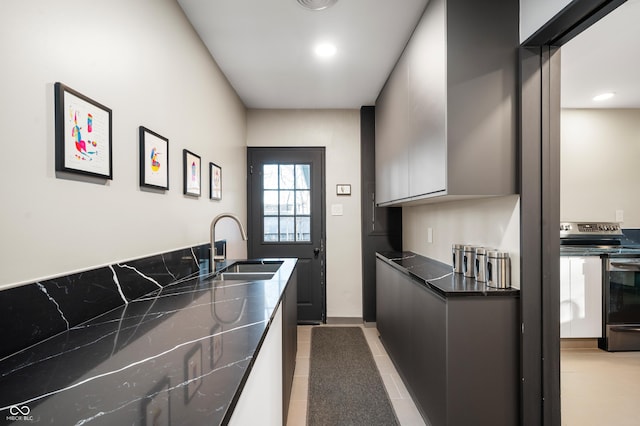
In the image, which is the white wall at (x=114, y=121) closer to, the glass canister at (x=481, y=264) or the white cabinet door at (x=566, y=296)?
the glass canister at (x=481, y=264)

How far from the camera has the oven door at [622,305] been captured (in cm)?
273

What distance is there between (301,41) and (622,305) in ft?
11.9

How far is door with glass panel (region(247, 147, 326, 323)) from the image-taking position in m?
3.67

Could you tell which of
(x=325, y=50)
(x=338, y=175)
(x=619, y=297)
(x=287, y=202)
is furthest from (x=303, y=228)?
(x=619, y=297)

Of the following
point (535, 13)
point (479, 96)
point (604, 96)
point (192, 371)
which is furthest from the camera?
point (604, 96)

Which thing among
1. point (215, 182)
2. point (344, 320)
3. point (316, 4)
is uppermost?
point (316, 4)

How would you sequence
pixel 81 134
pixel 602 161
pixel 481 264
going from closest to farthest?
pixel 81 134
pixel 481 264
pixel 602 161

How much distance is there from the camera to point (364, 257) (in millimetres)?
3619

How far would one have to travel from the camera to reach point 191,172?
6.51 feet

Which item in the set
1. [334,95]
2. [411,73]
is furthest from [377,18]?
[334,95]

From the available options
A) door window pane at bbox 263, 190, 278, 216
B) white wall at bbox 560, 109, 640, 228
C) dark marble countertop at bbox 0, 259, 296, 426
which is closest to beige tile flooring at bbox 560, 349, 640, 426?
white wall at bbox 560, 109, 640, 228

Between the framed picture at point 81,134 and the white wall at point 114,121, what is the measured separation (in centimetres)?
3

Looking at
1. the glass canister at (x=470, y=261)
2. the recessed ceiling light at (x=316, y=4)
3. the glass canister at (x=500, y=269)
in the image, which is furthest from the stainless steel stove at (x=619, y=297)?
the recessed ceiling light at (x=316, y=4)

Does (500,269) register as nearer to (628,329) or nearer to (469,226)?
(469,226)
